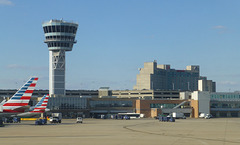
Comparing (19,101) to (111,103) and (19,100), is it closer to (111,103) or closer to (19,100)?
(19,100)

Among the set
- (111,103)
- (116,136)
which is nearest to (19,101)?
(116,136)

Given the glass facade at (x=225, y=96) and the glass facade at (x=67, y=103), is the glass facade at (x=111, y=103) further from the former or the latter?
the glass facade at (x=225, y=96)

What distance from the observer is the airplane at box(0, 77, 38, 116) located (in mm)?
89625

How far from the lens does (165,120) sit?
127m

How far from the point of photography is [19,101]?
89688 millimetres

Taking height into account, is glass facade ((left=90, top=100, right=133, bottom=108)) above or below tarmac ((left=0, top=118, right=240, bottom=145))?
above

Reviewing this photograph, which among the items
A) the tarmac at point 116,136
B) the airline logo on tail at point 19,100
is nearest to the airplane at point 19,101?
the airline logo on tail at point 19,100

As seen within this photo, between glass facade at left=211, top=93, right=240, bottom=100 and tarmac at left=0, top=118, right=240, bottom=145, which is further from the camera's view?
glass facade at left=211, top=93, right=240, bottom=100

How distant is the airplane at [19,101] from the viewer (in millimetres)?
89625

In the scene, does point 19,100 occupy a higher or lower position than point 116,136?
higher

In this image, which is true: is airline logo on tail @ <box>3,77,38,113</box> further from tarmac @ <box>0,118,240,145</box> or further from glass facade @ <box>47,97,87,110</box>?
glass facade @ <box>47,97,87,110</box>

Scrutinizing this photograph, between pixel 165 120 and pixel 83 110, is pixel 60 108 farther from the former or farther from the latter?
pixel 165 120

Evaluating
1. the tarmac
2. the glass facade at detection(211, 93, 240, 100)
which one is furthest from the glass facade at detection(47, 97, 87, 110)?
the tarmac

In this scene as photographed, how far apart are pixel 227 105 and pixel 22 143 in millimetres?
155474
